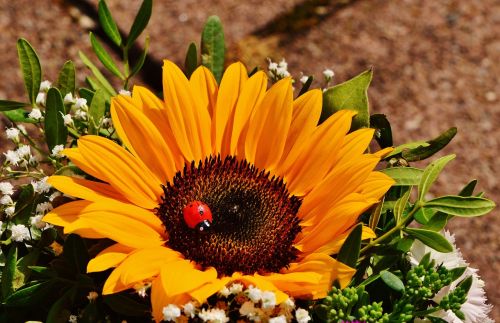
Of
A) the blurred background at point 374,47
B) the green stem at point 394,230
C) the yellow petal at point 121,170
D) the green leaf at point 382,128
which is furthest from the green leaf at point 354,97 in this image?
the blurred background at point 374,47

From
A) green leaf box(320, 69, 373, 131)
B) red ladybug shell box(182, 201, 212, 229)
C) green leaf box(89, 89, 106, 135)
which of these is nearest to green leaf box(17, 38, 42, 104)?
green leaf box(89, 89, 106, 135)

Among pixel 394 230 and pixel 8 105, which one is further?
pixel 8 105

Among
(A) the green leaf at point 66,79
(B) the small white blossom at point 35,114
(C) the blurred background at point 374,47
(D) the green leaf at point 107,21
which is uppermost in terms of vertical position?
(D) the green leaf at point 107,21

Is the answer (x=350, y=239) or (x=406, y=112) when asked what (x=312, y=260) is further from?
(x=406, y=112)

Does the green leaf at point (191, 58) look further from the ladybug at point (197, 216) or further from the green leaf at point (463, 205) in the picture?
Result: the green leaf at point (463, 205)

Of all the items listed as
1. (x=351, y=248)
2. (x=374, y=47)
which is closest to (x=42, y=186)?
(x=351, y=248)

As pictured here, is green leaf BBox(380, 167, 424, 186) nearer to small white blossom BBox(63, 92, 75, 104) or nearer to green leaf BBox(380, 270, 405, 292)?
green leaf BBox(380, 270, 405, 292)

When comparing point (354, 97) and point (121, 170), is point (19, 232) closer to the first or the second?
point (121, 170)
